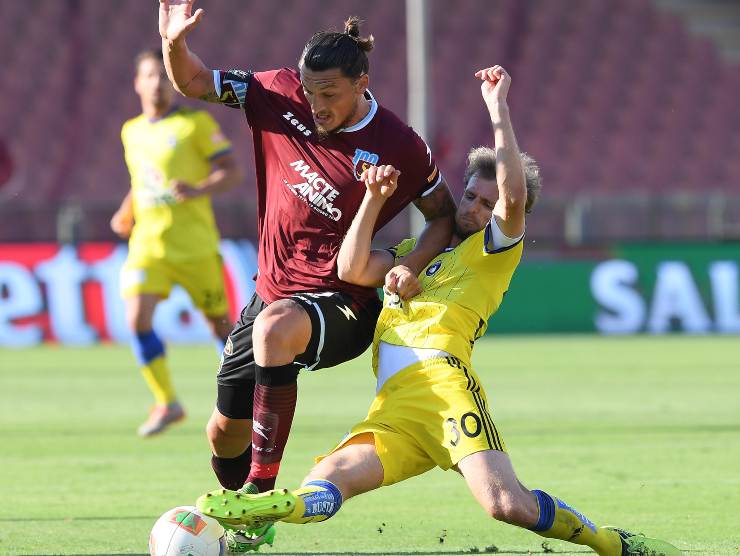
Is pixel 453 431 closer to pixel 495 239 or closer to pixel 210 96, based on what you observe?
pixel 495 239

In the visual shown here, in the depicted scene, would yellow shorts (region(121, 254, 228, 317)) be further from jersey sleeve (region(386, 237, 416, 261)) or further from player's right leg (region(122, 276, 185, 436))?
jersey sleeve (region(386, 237, 416, 261))

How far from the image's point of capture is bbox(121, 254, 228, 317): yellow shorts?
32.2 ft

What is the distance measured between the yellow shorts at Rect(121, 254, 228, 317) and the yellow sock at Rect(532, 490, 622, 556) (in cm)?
524

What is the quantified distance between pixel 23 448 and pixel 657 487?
405cm

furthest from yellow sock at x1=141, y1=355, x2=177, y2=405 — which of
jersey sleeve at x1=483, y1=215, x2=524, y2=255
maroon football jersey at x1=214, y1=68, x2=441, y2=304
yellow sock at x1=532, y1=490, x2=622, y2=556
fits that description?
yellow sock at x1=532, y1=490, x2=622, y2=556

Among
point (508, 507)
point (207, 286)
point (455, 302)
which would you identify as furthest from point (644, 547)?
point (207, 286)

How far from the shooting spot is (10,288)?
17578 mm

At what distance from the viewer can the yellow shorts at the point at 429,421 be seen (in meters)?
5.11

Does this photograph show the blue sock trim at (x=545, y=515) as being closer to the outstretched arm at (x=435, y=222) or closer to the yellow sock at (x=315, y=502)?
the yellow sock at (x=315, y=502)

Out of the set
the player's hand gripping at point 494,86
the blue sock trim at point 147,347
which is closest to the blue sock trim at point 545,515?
the player's hand gripping at point 494,86

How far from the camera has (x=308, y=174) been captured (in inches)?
225

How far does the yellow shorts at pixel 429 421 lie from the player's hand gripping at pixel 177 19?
1.60 m

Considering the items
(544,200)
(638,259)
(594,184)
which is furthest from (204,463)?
(594,184)

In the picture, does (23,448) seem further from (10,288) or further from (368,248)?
(10,288)
